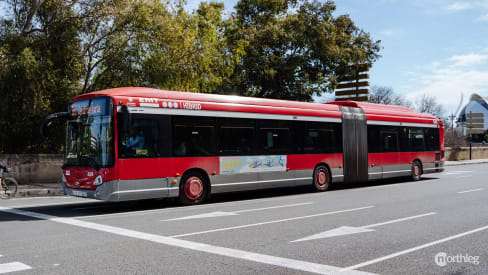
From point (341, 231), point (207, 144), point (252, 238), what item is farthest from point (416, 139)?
point (252, 238)

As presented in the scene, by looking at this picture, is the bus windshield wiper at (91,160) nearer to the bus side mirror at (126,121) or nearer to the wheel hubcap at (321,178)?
the bus side mirror at (126,121)

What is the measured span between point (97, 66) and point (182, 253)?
15.4 meters

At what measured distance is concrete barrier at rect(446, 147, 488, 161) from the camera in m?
44.0

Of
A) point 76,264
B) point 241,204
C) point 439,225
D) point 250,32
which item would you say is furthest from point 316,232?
point 250,32

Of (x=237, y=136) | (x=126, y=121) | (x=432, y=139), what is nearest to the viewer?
(x=126, y=121)

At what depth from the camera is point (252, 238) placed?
294 inches

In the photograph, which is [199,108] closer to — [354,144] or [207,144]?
[207,144]

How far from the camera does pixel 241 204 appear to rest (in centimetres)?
1271

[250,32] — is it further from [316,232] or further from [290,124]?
[316,232]

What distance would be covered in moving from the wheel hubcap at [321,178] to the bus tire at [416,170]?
6.10 m

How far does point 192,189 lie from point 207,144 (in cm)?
137

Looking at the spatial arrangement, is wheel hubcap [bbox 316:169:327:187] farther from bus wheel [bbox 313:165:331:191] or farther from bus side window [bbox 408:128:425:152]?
bus side window [bbox 408:128:425:152]

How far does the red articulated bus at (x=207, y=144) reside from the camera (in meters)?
11.1

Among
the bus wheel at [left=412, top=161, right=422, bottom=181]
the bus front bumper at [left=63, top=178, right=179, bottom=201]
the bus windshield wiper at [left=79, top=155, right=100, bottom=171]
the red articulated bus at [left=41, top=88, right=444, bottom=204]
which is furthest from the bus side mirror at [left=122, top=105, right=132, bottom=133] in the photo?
the bus wheel at [left=412, top=161, right=422, bottom=181]
